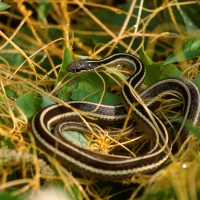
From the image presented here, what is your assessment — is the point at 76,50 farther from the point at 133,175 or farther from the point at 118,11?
the point at 133,175

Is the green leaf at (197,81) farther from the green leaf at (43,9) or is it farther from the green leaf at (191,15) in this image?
the green leaf at (43,9)

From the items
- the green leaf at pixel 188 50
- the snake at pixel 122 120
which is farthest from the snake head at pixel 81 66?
the green leaf at pixel 188 50

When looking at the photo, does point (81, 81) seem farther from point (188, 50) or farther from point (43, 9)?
point (43, 9)

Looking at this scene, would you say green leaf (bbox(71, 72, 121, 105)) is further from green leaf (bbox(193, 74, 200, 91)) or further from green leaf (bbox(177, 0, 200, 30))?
green leaf (bbox(177, 0, 200, 30))

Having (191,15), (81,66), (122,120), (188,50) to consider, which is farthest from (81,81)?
(191,15)

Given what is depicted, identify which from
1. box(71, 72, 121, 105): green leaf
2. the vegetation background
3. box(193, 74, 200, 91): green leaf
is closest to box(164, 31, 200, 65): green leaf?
the vegetation background

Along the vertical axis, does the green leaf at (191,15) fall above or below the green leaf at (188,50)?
above
